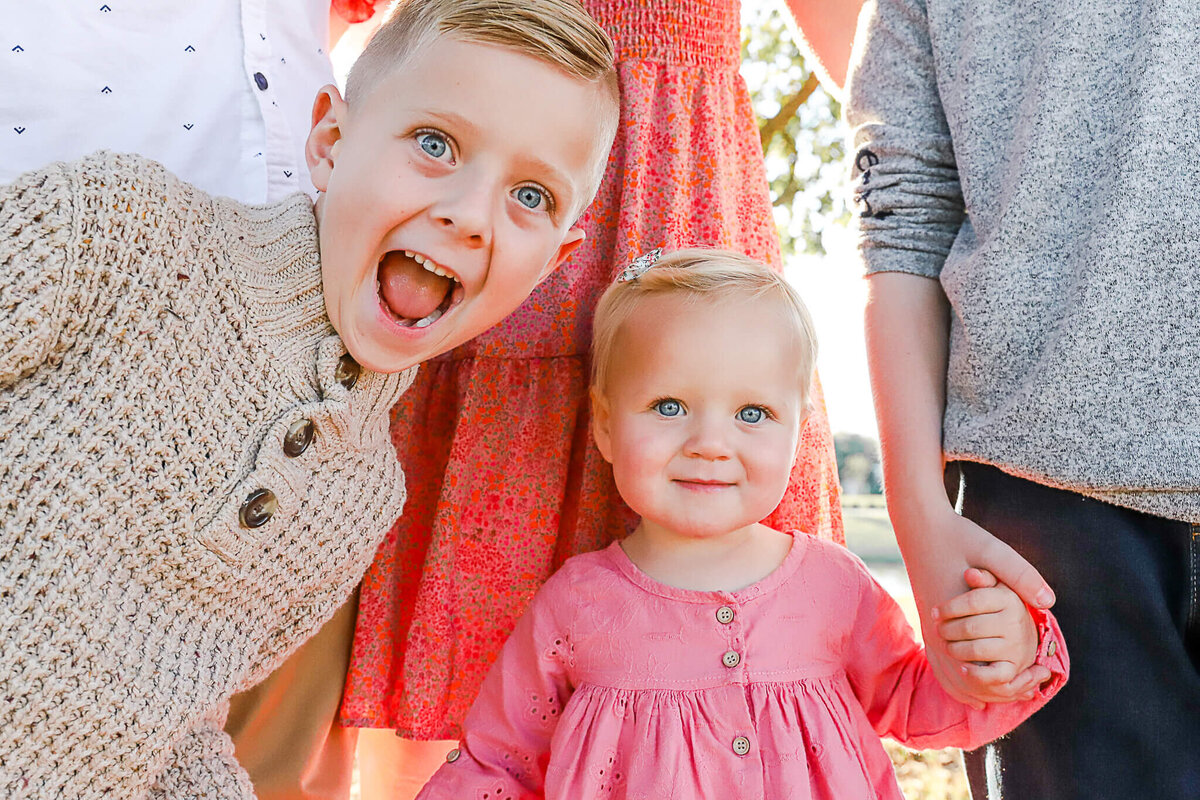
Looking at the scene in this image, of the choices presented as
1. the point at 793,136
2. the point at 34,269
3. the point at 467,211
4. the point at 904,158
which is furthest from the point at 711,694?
the point at 793,136

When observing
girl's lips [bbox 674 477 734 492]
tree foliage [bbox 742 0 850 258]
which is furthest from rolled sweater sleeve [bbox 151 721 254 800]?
tree foliage [bbox 742 0 850 258]

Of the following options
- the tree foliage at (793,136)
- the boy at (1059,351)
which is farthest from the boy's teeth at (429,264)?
the tree foliage at (793,136)

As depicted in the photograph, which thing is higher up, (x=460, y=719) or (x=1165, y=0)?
(x=1165, y=0)

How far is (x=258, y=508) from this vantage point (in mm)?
1252

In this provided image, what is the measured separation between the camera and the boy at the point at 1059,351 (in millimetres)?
1324

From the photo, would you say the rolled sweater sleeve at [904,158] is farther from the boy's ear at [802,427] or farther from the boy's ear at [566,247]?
the boy's ear at [566,247]

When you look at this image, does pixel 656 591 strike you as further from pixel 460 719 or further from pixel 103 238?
Answer: pixel 103 238

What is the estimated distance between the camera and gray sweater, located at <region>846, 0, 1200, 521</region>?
4.40 ft

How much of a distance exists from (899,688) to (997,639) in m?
0.23

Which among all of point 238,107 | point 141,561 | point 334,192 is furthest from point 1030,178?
point 141,561

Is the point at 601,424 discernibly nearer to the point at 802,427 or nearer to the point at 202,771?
the point at 802,427

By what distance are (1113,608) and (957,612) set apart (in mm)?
201

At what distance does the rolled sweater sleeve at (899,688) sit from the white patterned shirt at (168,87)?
1070mm

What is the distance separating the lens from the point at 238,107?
152cm
